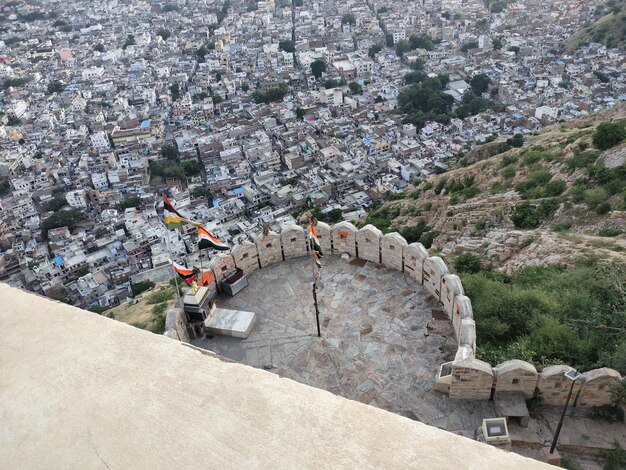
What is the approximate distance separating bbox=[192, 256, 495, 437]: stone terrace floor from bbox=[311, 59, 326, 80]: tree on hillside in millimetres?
66607

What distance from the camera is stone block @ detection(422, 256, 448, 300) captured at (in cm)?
1065

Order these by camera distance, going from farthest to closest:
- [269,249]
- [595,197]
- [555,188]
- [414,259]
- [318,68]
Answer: [318,68], [555,188], [595,197], [269,249], [414,259]

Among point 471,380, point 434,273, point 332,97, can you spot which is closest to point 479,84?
point 332,97

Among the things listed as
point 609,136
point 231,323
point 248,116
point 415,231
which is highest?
point 231,323

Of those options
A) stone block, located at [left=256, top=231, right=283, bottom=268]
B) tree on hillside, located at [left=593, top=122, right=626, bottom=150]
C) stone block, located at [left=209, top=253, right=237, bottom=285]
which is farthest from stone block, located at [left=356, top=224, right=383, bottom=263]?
tree on hillside, located at [left=593, top=122, right=626, bottom=150]

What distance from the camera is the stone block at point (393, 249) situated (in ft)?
37.9

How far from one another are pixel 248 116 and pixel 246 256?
5544 cm

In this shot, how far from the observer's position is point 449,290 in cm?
1034

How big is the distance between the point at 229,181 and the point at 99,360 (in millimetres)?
49312

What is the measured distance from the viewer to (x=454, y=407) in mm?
8961

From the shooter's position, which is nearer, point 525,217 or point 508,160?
point 525,217

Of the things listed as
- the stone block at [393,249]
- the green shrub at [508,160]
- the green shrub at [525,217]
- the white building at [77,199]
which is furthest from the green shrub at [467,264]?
the white building at [77,199]

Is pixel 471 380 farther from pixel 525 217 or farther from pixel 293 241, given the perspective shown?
pixel 525 217

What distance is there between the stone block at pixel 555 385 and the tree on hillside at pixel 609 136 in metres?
16.1
